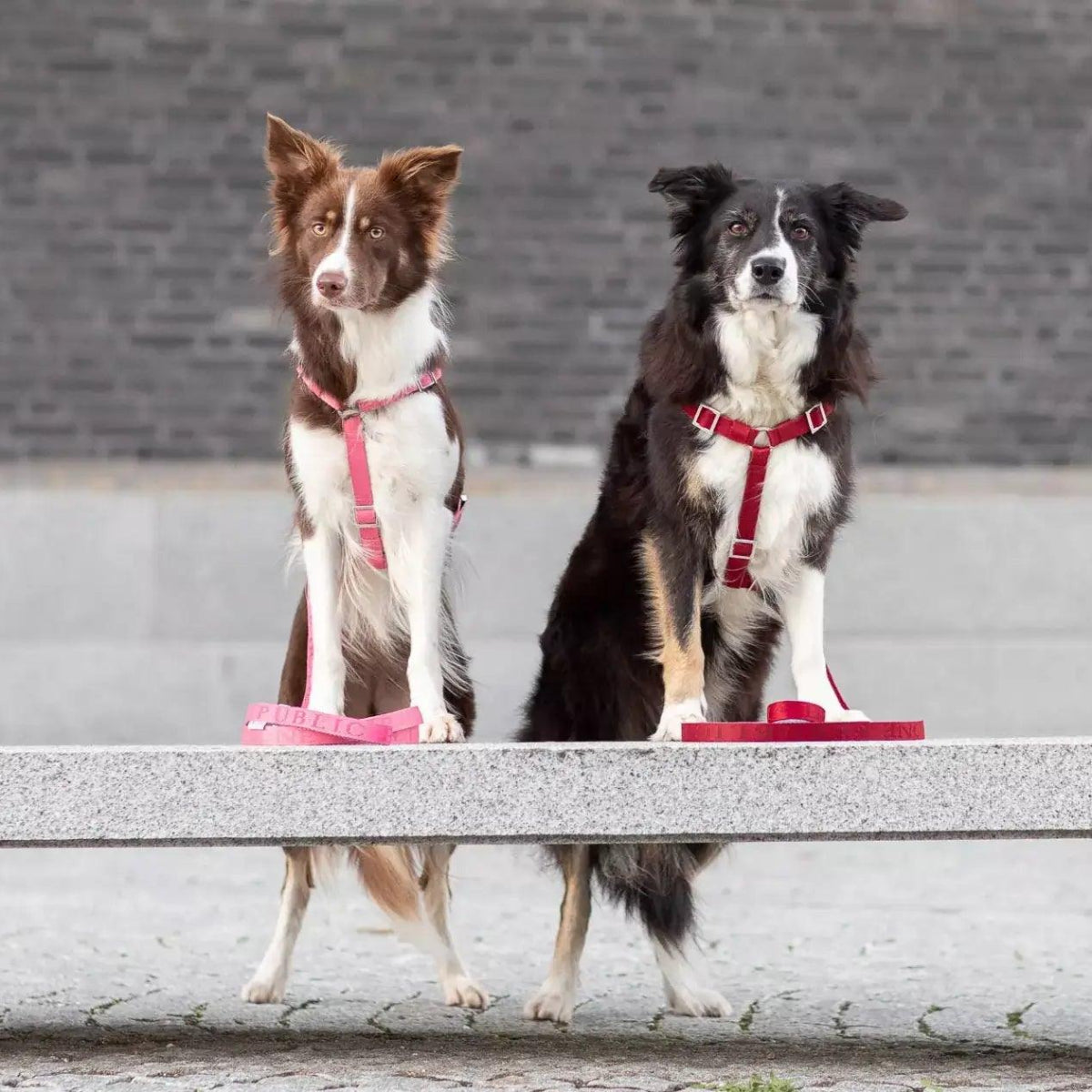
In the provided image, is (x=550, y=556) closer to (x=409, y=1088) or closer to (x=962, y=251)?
(x=962, y=251)

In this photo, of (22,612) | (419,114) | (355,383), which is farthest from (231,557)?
(355,383)

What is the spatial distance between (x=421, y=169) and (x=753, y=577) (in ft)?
3.49

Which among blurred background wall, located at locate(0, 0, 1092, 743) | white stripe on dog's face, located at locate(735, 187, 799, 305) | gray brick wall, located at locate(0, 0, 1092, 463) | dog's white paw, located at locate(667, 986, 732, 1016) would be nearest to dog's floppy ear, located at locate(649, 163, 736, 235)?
white stripe on dog's face, located at locate(735, 187, 799, 305)

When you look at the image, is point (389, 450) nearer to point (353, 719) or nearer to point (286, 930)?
point (353, 719)

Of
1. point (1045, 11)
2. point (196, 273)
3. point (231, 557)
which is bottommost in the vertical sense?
point (231, 557)

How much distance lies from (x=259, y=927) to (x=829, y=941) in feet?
5.76

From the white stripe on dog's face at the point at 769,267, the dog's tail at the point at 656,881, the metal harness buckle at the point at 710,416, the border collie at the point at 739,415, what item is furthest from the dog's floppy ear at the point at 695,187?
the dog's tail at the point at 656,881

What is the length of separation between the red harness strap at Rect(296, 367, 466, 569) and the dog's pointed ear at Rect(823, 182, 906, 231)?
35.4 inches

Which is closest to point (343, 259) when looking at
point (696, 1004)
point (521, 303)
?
point (696, 1004)

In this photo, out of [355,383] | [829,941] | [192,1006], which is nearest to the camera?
[355,383]

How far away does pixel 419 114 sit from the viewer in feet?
26.8

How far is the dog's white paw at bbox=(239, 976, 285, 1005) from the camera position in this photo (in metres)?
4.20

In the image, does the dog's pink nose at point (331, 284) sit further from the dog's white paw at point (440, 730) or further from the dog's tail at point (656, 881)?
the dog's tail at point (656, 881)

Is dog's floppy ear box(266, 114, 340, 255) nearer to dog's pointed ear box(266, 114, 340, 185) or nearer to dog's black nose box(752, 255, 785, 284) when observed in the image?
dog's pointed ear box(266, 114, 340, 185)
